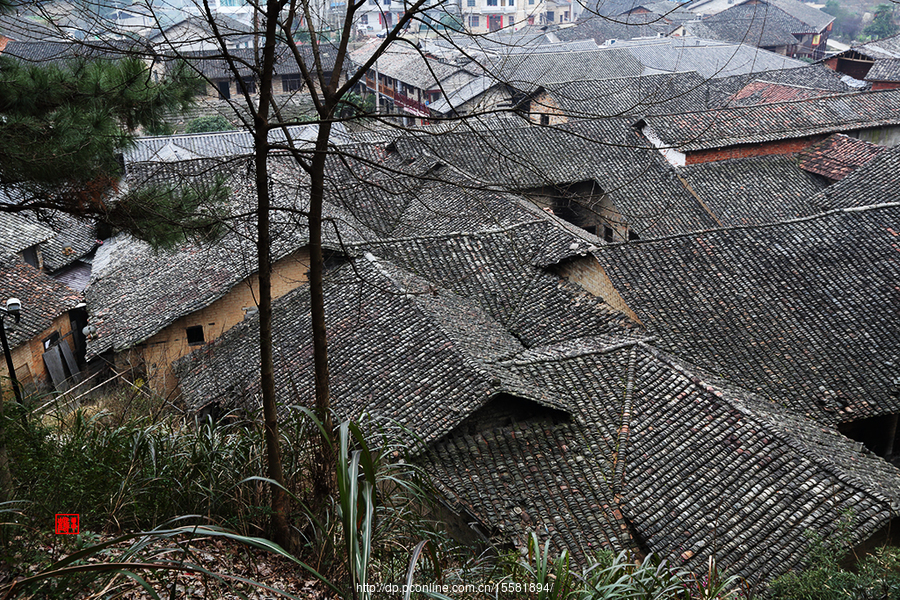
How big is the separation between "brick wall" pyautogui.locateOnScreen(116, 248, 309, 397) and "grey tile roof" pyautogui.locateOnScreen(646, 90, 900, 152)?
14082 mm

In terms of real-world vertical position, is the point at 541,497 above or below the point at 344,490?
below

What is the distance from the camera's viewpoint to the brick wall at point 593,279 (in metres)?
14.6

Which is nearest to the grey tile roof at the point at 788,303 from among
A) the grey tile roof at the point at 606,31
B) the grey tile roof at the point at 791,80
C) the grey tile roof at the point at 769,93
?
the grey tile roof at the point at 769,93

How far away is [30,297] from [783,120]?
24152 millimetres

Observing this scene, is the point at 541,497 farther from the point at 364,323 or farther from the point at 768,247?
the point at 768,247

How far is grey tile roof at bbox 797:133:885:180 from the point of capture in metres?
23.0

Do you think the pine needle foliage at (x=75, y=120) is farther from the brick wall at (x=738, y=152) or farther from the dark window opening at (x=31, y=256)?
the brick wall at (x=738, y=152)

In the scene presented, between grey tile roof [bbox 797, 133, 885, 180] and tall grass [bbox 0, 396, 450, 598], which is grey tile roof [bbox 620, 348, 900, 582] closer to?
tall grass [bbox 0, 396, 450, 598]

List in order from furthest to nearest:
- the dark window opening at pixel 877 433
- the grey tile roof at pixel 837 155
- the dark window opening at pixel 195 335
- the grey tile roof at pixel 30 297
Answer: the grey tile roof at pixel 837 155 → the dark window opening at pixel 195 335 → the grey tile roof at pixel 30 297 → the dark window opening at pixel 877 433

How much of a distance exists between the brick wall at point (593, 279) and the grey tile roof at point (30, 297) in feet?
38.1

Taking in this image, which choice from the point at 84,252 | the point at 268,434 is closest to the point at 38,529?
the point at 268,434

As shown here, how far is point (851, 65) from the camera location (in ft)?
141

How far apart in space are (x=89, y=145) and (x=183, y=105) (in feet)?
4.02

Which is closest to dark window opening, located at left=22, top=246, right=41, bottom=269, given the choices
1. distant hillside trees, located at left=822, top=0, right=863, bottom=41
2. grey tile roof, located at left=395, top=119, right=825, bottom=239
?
grey tile roof, located at left=395, top=119, right=825, bottom=239
